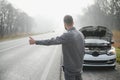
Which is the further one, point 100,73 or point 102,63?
point 102,63

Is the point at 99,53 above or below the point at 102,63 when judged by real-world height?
above

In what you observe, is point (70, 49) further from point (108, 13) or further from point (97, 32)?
point (108, 13)

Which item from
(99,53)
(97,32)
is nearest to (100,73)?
(99,53)

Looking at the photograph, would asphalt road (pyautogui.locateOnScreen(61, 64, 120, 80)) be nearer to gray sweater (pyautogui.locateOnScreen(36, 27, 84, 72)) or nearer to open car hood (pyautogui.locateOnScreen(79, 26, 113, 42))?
open car hood (pyautogui.locateOnScreen(79, 26, 113, 42))

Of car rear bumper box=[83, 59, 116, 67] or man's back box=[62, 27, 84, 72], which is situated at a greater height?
man's back box=[62, 27, 84, 72]

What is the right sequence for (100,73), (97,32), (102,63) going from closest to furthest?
1. (100,73)
2. (102,63)
3. (97,32)

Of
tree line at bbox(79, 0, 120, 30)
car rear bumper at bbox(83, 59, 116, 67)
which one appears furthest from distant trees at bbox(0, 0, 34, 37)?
car rear bumper at bbox(83, 59, 116, 67)

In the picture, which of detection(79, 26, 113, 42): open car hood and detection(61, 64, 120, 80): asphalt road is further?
detection(79, 26, 113, 42): open car hood

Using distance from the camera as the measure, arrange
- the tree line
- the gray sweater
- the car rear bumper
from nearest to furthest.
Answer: the gray sweater, the car rear bumper, the tree line

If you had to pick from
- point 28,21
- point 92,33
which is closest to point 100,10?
point 28,21

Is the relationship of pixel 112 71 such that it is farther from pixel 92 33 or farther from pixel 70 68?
pixel 70 68

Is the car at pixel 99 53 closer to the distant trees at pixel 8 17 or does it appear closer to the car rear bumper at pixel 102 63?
the car rear bumper at pixel 102 63

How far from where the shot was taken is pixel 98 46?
11695 millimetres

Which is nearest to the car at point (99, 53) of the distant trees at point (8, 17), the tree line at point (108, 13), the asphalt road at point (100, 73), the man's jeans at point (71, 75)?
the asphalt road at point (100, 73)
